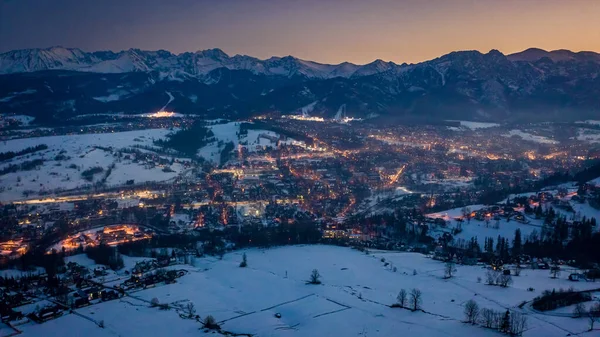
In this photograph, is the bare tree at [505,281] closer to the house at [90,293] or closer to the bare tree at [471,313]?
the bare tree at [471,313]

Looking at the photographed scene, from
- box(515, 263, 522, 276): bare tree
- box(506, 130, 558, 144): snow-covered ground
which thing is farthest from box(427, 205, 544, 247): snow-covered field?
box(506, 130, 558, 144): snow-covered ground

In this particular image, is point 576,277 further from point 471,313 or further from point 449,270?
point 471,313

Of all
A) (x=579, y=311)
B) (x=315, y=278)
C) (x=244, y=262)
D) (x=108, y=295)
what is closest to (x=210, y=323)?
(x=108, y=295)

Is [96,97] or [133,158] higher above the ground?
[96,97]

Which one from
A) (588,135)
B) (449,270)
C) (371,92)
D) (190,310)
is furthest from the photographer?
(371,92)

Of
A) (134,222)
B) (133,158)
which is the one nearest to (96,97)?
(133,158)

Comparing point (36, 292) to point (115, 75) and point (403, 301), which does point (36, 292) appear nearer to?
point (403, 301)
